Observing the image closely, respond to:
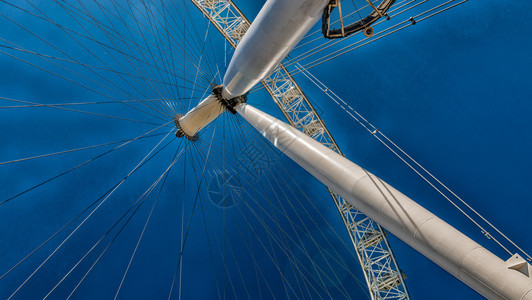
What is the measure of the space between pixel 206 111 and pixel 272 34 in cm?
986

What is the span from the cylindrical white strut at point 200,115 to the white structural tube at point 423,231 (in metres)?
8.82

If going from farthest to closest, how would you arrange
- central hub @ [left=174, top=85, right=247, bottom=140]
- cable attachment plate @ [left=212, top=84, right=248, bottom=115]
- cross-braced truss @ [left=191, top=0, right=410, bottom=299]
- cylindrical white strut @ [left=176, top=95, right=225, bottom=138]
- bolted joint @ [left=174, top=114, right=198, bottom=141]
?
cross-braced truss @ [left=191, top=0, right=410, bottom=299] < bolted joint @ [left=174, top=114, right=198, bottom=141] < cylindrical white strut @ [left=176, top=95, right=225, bottom=138] < central hub @ [left=174, top=85, right=247, bottom=140] < cable attachment plate @ [left=212, top=84, right=248, bottom=115]

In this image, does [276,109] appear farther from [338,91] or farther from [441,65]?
[441,65]

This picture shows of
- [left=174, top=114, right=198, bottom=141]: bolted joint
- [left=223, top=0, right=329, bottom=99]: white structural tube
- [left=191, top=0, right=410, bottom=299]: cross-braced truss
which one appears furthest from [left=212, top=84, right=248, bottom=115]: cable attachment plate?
[left=191, top=0, right=410, bottom=299]: cross-braced truss

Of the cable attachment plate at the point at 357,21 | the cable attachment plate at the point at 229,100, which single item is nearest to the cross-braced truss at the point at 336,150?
the cable attachment plate at the point at 229,100

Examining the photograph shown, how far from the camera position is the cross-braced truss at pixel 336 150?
911 inches

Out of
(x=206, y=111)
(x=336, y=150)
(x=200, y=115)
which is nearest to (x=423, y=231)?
(x=206, y=111)

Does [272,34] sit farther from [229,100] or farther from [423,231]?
[229,100]

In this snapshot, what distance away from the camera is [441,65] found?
28.6 m

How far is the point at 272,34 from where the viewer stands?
8734 millimetres

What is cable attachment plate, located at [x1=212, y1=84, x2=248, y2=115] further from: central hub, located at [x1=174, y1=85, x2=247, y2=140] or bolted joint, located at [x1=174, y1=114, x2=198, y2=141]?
bolted joint, located at [x1=174, y1=114, x2=198, y2=141]

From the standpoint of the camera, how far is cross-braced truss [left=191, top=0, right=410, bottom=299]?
23.1 m

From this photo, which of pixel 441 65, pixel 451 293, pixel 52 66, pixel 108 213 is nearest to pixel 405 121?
pixel 441 65

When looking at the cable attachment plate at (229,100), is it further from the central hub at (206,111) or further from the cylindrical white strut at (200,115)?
the cylindrical white strut at (200,115)
